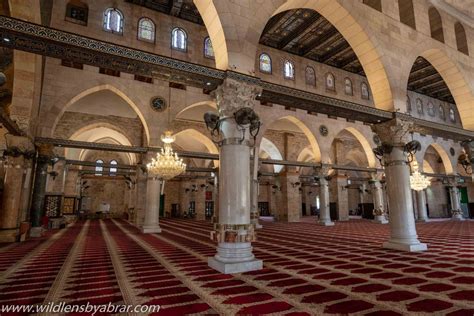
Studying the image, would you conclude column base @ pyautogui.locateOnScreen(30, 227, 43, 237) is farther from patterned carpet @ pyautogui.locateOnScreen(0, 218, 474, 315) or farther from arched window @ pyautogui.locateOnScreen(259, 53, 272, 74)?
arched window @ pyautogui.locateOnScreen(259, 53, 272, 74)

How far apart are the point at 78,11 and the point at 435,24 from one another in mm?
11975

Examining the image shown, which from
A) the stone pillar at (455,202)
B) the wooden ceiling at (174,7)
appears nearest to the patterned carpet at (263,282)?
the wooden ceiling at (174,7)

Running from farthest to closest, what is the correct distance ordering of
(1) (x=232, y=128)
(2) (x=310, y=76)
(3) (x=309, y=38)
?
1. (2) (x=310, y=76)
2. (3) (x=309, y=38)
3. (1) (x=232, y=128)

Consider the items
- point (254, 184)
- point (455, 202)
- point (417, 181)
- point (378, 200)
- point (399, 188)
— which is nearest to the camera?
point (399, 188)

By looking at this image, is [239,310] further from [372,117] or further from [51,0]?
[51,0]

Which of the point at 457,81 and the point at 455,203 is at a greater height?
the point at 457,81

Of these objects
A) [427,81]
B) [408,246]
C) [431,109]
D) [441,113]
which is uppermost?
[427,81]

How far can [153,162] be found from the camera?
9.76 meters

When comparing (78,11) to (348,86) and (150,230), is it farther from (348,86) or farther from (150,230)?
(348,86)

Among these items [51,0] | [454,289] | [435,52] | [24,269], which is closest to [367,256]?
[454,289]

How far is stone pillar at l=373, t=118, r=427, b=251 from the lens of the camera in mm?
5895

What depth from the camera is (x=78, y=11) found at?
A: 33.7 feet

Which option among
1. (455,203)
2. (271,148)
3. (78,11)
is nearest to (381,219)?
(455,203)

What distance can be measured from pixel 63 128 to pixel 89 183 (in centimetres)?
1162
